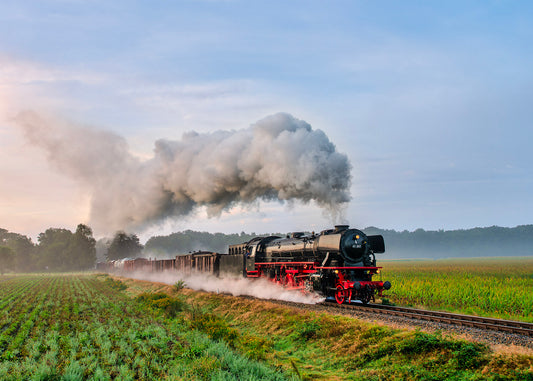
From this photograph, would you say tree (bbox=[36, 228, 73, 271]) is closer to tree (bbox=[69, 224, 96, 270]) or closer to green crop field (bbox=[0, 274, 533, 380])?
tree (bbox=[69, 224, 96, 270])

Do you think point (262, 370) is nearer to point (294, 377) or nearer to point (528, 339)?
point (294, 377)

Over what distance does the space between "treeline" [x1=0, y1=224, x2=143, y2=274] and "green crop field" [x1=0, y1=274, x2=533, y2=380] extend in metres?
97.4

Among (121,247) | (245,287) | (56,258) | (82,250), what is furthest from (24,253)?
(245,287)

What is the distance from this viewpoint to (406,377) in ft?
29.8

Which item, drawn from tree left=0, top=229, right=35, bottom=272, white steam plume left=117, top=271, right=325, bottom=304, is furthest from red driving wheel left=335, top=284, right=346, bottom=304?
tree left=0, top=229, right=35, bottom=272

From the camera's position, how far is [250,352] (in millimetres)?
11742

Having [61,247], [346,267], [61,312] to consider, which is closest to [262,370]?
[346,267]

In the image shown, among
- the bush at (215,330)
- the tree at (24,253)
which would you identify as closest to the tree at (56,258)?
the tree at (24,253)

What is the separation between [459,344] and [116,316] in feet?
52.6

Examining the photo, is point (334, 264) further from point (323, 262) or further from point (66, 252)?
point (66, 252)

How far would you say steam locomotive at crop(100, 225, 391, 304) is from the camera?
1769 cm

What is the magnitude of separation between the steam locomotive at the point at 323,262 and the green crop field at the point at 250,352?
257 centimetres

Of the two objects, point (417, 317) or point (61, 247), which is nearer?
point (417, 317)

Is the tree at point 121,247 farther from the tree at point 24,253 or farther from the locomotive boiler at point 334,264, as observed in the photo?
the locomotive boiler at point 334,264
